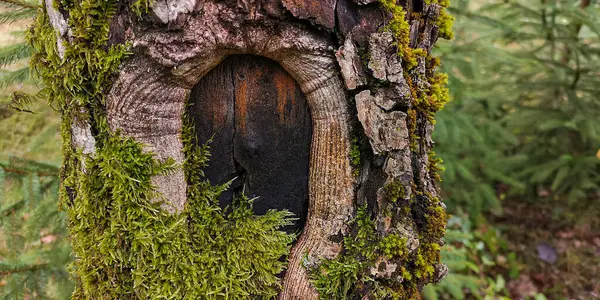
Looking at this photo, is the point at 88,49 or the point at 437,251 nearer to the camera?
the point at 88,49

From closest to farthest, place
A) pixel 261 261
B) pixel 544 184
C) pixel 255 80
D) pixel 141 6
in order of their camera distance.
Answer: pixel 141 6 < pixel 255 80 < pixel 261 261 < pixel 544 184

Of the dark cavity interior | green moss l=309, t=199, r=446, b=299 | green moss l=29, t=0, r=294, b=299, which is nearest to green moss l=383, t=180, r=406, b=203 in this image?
green moss l=309, t=199, r=446, b=299

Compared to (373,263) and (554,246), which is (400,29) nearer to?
(373,263)

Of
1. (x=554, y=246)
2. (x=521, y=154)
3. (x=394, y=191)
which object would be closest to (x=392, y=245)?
(x=394, y=191)

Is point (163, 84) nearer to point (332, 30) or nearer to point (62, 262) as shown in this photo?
point (332, 30)

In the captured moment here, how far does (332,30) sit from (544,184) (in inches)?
209

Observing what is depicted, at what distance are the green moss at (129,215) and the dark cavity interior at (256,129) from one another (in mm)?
73

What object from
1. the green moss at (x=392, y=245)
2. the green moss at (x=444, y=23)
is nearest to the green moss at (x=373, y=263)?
the green moss at (x=392, y=245)

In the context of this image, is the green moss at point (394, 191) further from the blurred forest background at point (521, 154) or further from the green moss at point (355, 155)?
the blurred forest background at point (521, 154)

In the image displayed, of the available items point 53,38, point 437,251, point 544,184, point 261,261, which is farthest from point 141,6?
point 544,184

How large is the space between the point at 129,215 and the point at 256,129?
62 centimetres

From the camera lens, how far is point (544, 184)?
5.69 metres

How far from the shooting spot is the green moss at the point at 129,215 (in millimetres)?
1491

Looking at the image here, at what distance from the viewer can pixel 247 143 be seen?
1.83m
